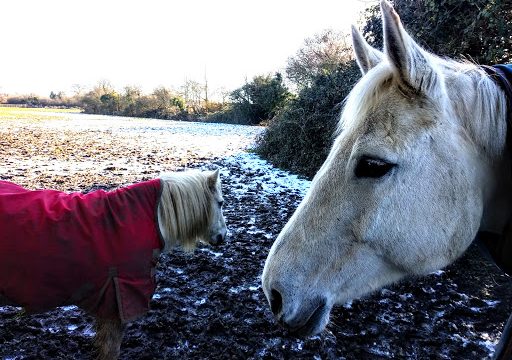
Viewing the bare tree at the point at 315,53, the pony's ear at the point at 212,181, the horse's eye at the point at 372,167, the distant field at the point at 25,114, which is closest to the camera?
the horse's eye at the point at 372,167

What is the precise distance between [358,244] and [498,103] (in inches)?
27.8

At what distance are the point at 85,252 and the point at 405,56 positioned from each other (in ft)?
7.39

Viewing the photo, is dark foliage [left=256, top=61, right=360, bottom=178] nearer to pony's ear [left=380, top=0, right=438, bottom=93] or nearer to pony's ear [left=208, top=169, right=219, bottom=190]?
pony's ear [left=208, top=169, right=219, bottom=190]

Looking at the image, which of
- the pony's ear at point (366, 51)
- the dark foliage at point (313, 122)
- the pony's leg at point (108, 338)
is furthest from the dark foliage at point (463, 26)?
the pony's leg at point (108, 338)

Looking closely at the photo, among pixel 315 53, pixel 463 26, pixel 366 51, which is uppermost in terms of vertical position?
pixel 315 53

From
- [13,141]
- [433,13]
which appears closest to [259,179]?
[433,13]

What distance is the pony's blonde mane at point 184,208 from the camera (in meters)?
2.99

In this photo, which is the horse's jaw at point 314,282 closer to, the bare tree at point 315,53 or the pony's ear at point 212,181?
the pony's ear at point 212,181

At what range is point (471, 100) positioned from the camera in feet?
3.84

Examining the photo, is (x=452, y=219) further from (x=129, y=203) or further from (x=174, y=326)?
(x=174, y=326)

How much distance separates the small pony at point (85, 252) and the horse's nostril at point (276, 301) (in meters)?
1.55

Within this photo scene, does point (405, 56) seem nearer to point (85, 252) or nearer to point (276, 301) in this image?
point (276, 301)

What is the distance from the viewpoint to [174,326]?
3178 millimetres

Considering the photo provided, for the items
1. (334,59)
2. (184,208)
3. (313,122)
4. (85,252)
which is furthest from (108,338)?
(334,59)
